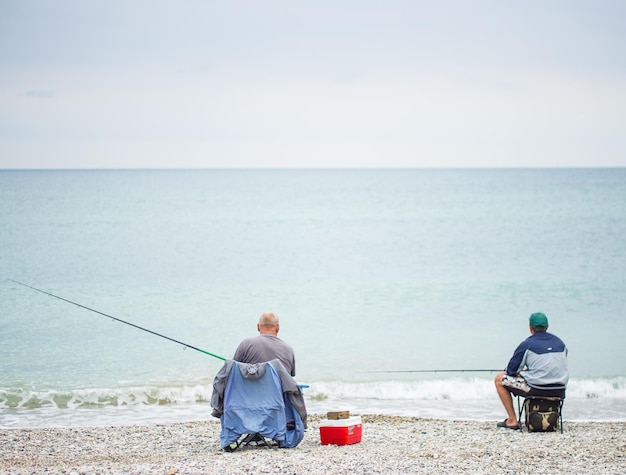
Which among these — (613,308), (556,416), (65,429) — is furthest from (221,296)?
(556,416)

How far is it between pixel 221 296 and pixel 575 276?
31.9ft

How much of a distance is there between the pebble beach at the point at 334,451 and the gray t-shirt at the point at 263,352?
696 mm

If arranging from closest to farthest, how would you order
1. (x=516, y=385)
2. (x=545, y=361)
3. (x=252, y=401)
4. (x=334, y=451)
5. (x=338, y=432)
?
(x=252, y=401)
(x=334, y=451)
(x=338, y=432)
(x=545, y=361)
(x=516, y=385)

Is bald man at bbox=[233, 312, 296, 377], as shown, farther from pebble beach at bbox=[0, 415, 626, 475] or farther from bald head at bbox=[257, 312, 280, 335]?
pebble beach at bbox=[0, 415, 626, 475]

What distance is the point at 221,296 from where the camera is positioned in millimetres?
18844

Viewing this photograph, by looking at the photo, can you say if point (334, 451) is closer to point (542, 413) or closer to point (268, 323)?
point (268, 323)

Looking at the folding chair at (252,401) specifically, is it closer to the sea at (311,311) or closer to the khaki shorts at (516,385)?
the sea at (311,311)

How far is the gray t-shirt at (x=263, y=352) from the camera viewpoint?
20.8ft

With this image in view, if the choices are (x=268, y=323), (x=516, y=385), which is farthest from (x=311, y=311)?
(x=268, y=323)

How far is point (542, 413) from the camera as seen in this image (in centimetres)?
720

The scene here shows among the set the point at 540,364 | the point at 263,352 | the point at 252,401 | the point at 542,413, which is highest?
the point at 263,352

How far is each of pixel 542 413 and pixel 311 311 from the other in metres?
10.0

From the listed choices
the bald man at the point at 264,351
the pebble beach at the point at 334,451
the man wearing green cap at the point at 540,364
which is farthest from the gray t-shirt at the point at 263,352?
the man wearing green cap at the point at 540,364

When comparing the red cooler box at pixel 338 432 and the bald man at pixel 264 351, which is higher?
the bald man at pixel 264 351
